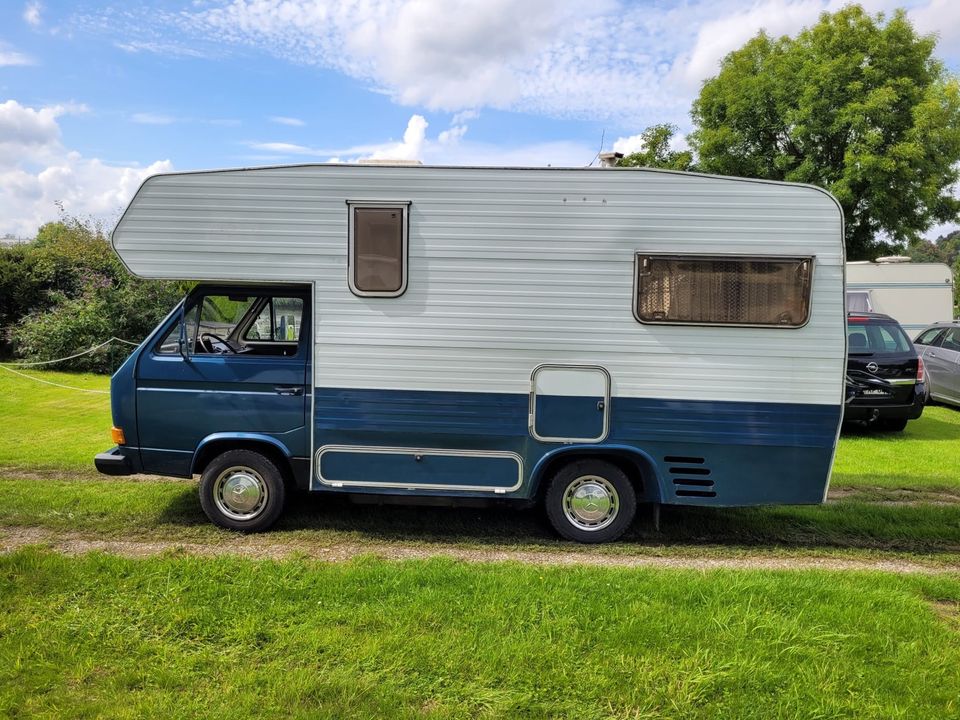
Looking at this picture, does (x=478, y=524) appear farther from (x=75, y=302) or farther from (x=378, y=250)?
(x=75, y=302)

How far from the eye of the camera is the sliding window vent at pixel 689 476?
5.30m

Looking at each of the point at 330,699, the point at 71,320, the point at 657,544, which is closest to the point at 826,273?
the point at 657,544

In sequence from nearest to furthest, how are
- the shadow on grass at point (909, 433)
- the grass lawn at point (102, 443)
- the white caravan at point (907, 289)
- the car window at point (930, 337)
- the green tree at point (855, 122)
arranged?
1. the grass lawn at point (102, 443)
2. the shadow on grass at point (909, 433)
3. the car window at point (930, 337)
4. the white caravan at point (907, 289)
5. the green tree at point (855, 122)

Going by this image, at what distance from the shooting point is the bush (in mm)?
15430

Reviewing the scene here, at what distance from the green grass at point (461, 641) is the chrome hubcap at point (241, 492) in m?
0.89

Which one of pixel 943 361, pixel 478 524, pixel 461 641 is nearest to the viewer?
pixel 461 641

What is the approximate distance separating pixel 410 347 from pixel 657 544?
259 cm

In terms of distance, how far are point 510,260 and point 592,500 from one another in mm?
2026

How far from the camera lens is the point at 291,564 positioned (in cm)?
476

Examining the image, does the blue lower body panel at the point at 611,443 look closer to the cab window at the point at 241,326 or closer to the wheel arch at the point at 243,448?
the wheel arch at the point at 243,448

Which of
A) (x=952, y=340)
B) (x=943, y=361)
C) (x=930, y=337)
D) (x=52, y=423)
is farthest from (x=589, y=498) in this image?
(x=930, y=337)

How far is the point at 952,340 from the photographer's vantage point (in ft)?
42.3

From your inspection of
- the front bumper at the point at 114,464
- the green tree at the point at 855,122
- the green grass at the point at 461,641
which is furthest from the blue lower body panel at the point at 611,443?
the green tree at the point at 855,122

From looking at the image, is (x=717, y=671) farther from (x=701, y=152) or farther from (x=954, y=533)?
(x=701, y=152)
